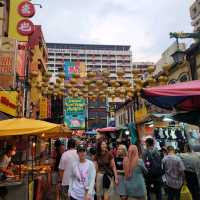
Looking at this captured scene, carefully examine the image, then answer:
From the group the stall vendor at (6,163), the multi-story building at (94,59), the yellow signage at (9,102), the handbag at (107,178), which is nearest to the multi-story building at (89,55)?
the multi-story building at (94,59)

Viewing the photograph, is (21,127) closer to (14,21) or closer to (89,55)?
(14,21)

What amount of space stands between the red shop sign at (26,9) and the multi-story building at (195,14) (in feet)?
44.7

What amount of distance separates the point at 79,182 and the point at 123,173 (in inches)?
76.7

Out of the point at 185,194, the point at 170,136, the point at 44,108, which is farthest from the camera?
the point at 44,108

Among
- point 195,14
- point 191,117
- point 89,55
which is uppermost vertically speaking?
point 89,55

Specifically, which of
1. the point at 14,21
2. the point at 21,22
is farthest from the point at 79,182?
the point at 14,21

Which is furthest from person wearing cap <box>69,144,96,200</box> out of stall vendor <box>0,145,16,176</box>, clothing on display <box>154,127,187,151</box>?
clothing on display <box>154,127,187,151</box>

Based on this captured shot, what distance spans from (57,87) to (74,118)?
50.3ft

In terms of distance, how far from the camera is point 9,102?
13.0m

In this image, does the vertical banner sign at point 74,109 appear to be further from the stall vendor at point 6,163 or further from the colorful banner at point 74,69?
the stall vendor at point 6,163

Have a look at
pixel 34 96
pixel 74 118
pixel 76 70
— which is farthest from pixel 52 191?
pixel 74 118

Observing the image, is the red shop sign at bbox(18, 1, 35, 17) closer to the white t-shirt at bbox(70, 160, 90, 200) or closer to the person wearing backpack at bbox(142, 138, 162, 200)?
the person wearing backpack at bbox(142, 138, 162, 200)

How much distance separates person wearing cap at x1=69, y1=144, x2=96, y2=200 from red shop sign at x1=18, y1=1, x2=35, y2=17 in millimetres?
11173

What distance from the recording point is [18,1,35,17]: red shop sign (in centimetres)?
1488
